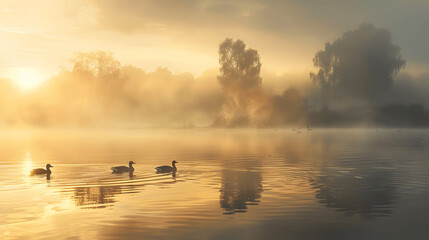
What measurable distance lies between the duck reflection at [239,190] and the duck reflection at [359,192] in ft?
11.5

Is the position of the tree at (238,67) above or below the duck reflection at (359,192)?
above

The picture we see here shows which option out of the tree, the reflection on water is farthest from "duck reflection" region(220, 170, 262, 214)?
the tree

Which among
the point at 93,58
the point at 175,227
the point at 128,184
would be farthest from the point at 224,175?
the point at 93,58

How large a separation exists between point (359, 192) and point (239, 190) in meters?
6.78

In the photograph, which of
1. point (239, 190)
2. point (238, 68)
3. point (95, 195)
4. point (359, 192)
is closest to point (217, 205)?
point (239, 190)

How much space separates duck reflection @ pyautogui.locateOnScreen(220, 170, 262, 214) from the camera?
23.4 meters

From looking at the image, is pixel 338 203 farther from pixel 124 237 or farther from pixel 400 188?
pixel 124 237

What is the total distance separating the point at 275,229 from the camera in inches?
723

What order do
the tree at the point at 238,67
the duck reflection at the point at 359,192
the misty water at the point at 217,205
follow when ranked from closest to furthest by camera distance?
the misty water at the point at 217,205
the duck reflection at the point at 359,192
the tree at the point at 238,67

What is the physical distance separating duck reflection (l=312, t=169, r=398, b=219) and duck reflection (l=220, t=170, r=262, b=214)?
351cm

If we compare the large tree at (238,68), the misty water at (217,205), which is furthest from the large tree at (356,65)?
the misty water at (217,205)

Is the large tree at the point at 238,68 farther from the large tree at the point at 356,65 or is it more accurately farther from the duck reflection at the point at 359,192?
the duck reflection at the point at 359,192

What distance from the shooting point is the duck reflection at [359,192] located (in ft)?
73.6

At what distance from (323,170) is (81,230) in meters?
25.4
